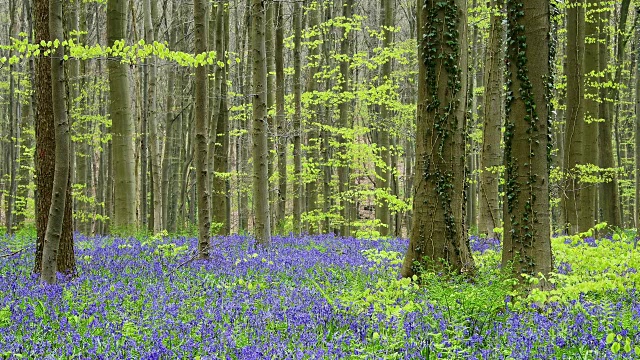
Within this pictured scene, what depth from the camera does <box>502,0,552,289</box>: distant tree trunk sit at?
644cm

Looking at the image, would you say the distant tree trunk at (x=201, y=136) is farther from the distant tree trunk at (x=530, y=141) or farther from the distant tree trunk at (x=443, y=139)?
the distant tree trunk at (x=530, y=141)

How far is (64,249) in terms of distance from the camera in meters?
8.38

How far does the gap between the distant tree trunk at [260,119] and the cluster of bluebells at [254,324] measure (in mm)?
3972

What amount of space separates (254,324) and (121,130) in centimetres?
1012

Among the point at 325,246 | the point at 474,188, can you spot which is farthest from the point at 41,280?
the point at 474,188

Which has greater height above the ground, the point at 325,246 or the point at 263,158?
the point at 263,158

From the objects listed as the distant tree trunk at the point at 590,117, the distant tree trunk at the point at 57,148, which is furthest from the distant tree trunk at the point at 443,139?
the distant tree trunk at the point at 590,117

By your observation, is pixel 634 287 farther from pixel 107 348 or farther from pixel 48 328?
pixel 48 328

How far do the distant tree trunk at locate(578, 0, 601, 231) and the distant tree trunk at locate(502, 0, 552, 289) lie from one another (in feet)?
31.2

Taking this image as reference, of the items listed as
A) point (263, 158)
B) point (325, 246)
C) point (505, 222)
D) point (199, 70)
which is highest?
point (199, 70)

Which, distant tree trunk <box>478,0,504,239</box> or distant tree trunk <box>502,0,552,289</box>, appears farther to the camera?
distant tree trunk <box>478,0,504,239</box>

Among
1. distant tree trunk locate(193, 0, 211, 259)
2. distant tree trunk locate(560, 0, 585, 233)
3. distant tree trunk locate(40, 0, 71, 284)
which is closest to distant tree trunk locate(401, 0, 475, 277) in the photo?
distant tree trunk locate(193, 0, 211, 259)

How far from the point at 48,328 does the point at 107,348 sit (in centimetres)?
115

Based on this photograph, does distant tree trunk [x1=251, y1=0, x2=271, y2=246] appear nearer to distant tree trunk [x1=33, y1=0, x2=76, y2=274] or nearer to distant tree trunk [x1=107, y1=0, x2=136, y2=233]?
distant tree trunk [x1=107, y1=0, x2=136, y2=233]
